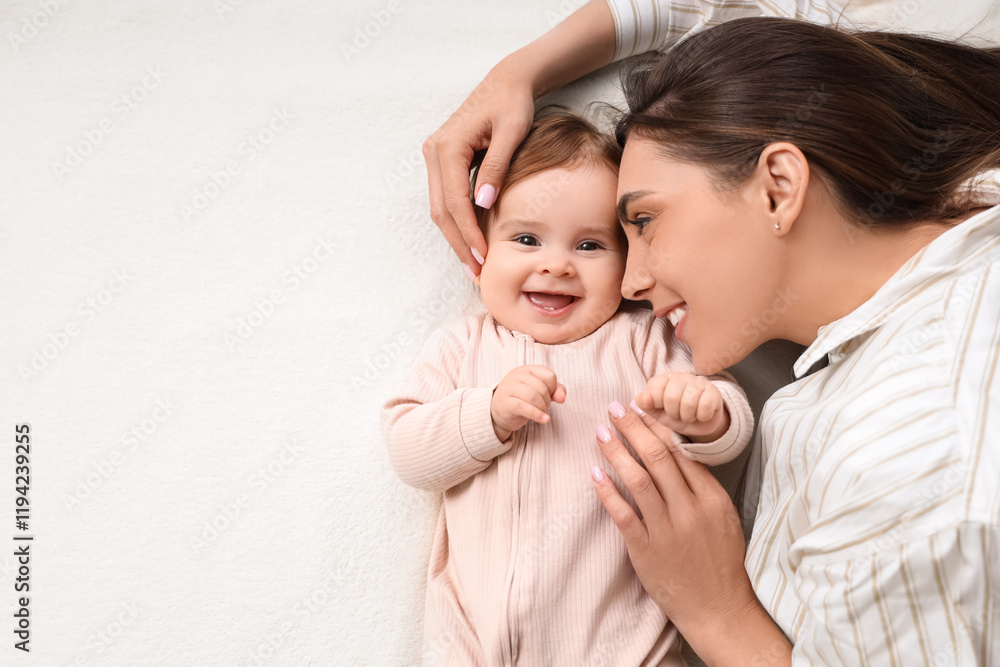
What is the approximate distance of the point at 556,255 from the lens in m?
1.43

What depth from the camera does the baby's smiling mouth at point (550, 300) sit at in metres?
1.46

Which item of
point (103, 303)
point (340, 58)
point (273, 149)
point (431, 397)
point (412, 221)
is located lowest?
point (431, 397)

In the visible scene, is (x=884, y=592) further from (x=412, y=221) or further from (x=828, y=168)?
(x=412, y=221)

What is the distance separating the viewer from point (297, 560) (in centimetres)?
142

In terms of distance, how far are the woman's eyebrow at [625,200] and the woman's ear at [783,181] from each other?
0.68 ft

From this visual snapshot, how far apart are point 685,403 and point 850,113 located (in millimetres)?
570

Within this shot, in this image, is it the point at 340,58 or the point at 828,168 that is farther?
the point at 340,58

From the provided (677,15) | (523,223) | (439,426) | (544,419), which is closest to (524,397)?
(544,419)

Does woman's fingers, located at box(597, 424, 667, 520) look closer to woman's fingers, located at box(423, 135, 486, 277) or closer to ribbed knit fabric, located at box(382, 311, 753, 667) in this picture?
ribbed knit fabric, located at box(382, 311, 753, 667)

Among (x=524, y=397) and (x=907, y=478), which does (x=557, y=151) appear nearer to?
(x=524, y=397)

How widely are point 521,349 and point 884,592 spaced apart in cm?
75

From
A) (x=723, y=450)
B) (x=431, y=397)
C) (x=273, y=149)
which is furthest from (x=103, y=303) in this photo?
(x=723, y=450)

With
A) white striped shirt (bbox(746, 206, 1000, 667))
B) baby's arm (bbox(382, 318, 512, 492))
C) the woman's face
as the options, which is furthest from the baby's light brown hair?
white striped shirt (bbox(746, 206, 1000, 667))

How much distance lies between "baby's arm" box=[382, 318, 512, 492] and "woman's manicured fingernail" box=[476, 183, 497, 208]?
29 centimetres
